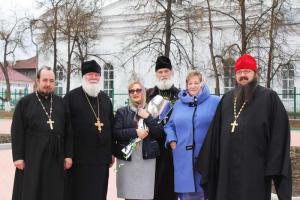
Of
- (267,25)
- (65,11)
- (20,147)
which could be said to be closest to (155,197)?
Answer: (20,147)

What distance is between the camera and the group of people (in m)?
4.65

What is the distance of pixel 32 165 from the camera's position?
5355mm

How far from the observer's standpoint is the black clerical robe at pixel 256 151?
179 inches

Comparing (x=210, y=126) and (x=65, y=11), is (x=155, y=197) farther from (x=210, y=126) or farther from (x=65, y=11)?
(x=65, y=11)

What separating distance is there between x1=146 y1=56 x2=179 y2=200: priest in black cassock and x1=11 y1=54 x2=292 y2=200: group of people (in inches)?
0.5

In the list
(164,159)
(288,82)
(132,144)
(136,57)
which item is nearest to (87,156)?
(132,144)

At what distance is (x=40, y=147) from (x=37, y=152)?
66 mm

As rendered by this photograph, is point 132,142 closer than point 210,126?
No

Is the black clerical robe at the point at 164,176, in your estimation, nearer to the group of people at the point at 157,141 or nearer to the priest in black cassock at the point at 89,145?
the group of people at the point at 157,141

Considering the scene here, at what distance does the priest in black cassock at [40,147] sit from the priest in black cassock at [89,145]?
206mm

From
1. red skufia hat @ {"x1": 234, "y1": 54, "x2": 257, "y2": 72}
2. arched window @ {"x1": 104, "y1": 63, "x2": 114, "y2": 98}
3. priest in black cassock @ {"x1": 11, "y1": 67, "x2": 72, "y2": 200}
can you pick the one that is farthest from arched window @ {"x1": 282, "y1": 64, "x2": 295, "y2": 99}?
priest in black cassock @ {"x1": 11, "y1": 67, "x2": 72, "y2": 200}

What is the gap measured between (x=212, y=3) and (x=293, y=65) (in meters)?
6.06

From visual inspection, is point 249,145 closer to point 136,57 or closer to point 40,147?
point 40,147

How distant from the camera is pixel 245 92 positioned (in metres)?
4.78
